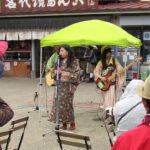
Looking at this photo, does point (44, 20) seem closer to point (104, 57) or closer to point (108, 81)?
point (104, 57)

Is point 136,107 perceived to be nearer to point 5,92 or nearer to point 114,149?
point 114,149

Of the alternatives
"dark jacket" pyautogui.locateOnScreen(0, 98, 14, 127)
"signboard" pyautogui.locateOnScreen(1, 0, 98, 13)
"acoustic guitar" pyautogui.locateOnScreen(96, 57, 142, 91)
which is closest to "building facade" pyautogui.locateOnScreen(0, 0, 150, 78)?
"signboard" pyautogui.locateOnScreen(1, 0, 98, 13)

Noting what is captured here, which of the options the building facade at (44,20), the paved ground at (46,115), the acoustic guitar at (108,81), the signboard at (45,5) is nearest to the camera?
the paved ground at (46,115)

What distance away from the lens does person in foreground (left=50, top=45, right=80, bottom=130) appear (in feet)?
18.5

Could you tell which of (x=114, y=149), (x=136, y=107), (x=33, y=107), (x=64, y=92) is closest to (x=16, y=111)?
(x=33, y=107)

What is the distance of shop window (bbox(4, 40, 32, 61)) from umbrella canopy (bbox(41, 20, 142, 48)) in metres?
8.97

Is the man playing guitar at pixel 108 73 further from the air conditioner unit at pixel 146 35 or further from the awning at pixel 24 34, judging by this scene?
the awning at pixel 24 34

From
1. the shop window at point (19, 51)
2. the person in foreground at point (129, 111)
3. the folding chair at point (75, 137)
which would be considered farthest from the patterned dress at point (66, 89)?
the shop window at point (19, 51)

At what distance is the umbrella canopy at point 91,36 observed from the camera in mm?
5617

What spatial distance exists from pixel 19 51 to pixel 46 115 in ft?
27.5

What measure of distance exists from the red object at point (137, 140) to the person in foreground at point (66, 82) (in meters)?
3.87

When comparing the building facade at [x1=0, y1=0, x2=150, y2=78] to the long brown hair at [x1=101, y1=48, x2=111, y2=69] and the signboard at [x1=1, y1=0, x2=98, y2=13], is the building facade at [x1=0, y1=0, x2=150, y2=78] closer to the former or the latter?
the signboard at [x1=1, y1=0, x2=98, y2=13]

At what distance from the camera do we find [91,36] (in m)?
5.78

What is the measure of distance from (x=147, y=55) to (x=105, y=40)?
8082 mm
